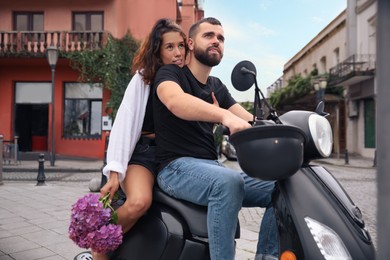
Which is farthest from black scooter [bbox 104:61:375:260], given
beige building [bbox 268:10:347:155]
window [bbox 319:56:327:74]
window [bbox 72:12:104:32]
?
window [bbox 319:56:327:74]

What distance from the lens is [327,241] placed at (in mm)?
1468

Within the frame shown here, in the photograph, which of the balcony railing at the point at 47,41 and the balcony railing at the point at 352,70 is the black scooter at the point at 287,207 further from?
the balcony railing at the point at 352,70

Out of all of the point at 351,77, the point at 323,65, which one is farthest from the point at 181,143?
the point at 323,65

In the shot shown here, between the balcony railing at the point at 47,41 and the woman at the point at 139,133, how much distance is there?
602 inches

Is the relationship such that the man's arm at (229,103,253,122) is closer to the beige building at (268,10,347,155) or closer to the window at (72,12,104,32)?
the window at (72,12,104,32)

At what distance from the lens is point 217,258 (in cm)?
172

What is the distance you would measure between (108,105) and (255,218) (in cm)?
1213

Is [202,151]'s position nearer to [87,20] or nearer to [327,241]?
[327,241]

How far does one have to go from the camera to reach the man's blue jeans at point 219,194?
1726 mm

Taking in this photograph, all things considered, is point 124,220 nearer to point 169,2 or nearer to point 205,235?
point 205,235

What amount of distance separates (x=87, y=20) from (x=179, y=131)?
57.2 feet

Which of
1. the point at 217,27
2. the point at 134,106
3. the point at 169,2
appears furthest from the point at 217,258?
the point at 169,2

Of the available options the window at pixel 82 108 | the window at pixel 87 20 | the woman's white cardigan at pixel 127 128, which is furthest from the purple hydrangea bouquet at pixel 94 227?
the window at pixel 87 20

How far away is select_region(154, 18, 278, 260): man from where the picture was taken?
1732mm
